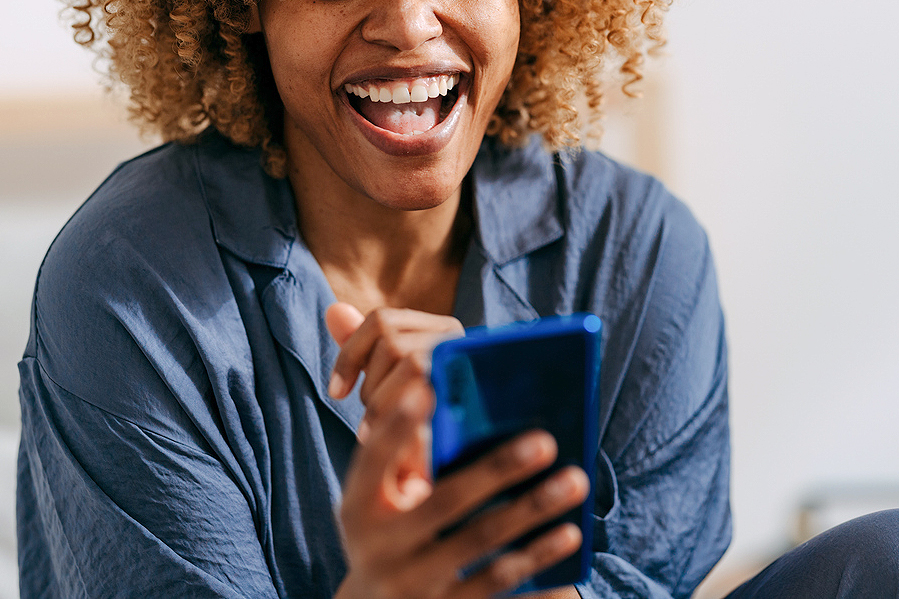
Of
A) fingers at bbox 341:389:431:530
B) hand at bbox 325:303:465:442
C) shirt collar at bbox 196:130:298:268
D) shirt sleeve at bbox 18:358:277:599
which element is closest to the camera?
fingers at bbox 341:389:431:530

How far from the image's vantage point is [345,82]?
0.87m

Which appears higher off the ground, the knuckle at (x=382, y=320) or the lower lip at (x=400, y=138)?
the lower lip at (x=400, y=138)

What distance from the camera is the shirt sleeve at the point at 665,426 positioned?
3.25 feet

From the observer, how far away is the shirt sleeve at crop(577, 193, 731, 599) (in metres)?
0.99

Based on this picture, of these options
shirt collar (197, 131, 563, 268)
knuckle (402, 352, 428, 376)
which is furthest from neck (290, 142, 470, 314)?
knuckle (402, 352, 428, 376)

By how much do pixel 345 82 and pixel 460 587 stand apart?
1.71ft

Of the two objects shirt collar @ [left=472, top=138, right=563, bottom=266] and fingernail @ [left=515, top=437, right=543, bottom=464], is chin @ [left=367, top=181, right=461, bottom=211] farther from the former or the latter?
fingernail @ [left=515, top=437, right=543, bottom=464]

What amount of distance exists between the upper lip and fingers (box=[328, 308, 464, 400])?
0.29 meters

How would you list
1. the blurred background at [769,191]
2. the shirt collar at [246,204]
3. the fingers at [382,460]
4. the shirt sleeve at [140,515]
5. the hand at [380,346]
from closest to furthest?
the fingers at [382,460], the hand at [380,346], the shirt sleeve at [140,515], the shirt collar at [246,204], the blurred background at [769,191]

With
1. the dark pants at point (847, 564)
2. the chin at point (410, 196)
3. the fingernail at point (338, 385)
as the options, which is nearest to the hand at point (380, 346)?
the fingernail at point (338, 385)

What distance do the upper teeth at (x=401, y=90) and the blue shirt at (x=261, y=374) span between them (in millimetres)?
181

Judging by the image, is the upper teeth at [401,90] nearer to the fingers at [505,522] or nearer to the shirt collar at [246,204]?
the shirt collar at [246,204]

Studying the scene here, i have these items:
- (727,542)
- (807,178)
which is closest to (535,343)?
(727,542)

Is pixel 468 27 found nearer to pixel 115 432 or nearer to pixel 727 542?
pixel 115 432
